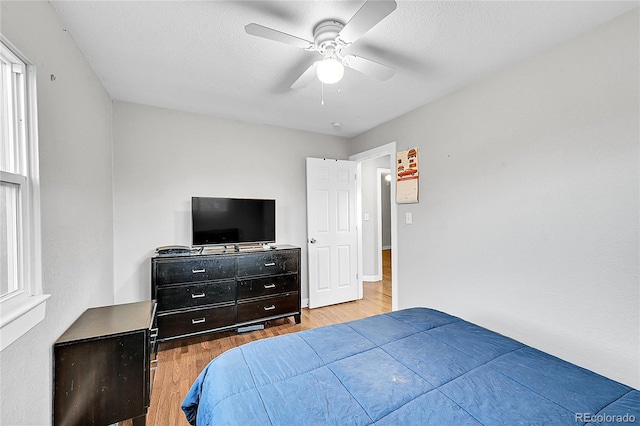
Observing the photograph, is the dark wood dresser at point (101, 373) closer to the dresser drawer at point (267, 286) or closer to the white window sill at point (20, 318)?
the white window sill at point (20, 318)

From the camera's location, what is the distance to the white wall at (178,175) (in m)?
2.76

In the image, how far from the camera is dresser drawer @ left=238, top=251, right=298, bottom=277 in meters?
2.82

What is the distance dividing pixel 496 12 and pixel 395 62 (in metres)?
0.68

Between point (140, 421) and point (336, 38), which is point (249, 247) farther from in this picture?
point (336, 38)

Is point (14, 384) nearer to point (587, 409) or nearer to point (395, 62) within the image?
point (587, 409)

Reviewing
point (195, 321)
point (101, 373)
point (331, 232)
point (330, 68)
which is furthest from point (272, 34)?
point (331, 232)

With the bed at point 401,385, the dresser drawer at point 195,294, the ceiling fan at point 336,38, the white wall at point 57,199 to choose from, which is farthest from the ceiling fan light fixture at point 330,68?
the dresser drawer at point 195,294

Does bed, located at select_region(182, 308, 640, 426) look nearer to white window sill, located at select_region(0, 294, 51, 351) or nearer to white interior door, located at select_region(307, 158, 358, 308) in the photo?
white window sill, located at select_region(0, 294, 51, 351)

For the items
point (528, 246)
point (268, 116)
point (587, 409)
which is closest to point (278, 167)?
point (268, 116)

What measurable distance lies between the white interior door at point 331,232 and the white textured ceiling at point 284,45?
1134 mm

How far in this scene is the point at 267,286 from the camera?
9.70 feet

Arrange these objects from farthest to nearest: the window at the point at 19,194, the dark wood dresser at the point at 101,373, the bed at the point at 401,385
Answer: the dark wood dresser at the point at 101,373, the window at the point at 19,194, the bed at the point at 401,385

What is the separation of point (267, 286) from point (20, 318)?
Result: 2.05 m

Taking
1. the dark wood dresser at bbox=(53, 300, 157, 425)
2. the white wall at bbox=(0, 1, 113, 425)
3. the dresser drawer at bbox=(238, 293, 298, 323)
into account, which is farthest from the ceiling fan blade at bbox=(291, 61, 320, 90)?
the dresser drawer at bbox=(238, 293, 298, 323)
